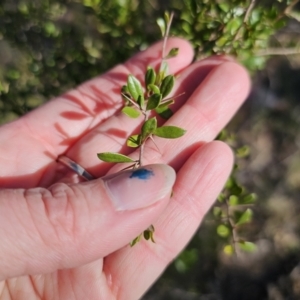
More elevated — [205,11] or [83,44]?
[205,11]

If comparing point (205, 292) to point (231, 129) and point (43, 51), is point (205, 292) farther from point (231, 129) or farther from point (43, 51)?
point (43, 51)

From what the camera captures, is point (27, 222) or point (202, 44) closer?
point (27, 222)

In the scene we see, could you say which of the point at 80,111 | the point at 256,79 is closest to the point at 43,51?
the point at 80,111

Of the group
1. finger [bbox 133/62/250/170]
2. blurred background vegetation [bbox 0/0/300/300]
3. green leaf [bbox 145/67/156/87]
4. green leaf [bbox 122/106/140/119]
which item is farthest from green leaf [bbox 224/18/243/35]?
green leaf [bbox 122/106/140/119]

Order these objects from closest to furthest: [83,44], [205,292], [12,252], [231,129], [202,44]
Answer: [12,252]
[202,44]
[83,44]
[205,292]
[231,129]

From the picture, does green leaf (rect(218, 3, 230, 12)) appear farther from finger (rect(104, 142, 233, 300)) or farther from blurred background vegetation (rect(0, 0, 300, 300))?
finger (rect(104, 142, 233, 300))

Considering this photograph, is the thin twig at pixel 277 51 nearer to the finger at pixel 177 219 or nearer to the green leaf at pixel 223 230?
the finger at pixel 177 219

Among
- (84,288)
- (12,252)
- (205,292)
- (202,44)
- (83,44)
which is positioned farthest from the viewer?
(205,292)
